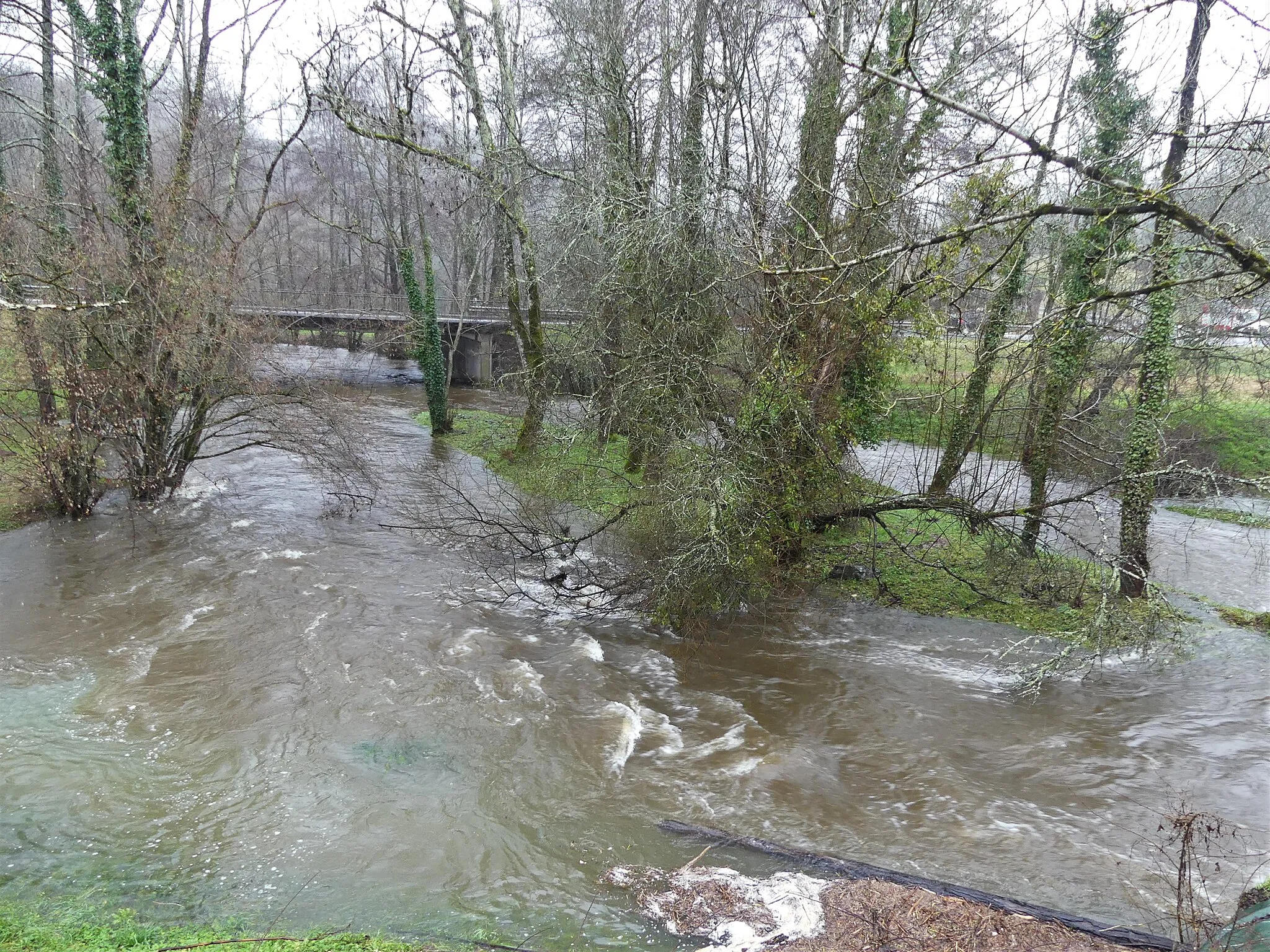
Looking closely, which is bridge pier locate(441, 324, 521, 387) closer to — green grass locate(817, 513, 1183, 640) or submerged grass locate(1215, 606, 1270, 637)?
green grass locate(817, 513, 1183, 640)

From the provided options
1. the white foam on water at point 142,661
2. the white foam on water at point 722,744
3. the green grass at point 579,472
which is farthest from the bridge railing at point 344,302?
the white foam on water at point 722,744

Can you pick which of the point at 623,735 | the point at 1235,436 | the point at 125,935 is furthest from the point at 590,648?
the point at 1235,436

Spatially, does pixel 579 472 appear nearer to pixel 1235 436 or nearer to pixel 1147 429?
pixel 1147 429

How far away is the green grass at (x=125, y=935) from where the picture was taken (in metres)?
4.79

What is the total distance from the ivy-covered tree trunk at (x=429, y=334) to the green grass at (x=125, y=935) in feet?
60.0

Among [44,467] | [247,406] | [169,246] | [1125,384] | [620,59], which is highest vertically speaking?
[620,59]

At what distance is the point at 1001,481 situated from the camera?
12398 mm

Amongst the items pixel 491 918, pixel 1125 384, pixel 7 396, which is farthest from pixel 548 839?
pixel 1125 384

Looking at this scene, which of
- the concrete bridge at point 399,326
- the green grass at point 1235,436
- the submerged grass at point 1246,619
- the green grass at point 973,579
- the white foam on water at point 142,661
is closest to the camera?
the white foam on water at point 142,661

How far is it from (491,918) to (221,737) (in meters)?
4.01

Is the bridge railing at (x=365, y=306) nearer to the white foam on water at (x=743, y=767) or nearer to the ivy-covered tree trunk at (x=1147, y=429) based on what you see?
the ivy-covered tree trunk at (x=1147, y=429)

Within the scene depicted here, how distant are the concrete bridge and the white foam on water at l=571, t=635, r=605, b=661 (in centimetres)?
1885

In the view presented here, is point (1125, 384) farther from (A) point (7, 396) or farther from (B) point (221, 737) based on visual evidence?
(A) point (7, 396)

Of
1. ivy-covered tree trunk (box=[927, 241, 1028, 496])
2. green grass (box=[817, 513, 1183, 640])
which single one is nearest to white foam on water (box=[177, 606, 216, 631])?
green grass (box=[817, 513, 1183, 640])
